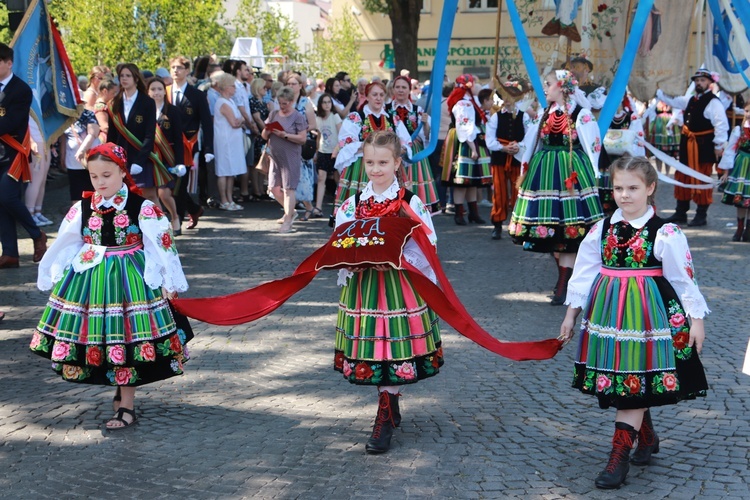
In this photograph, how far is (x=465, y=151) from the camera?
1355cm

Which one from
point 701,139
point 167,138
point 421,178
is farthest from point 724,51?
point 167,138

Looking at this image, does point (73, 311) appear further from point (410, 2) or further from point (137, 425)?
point (410, 2)

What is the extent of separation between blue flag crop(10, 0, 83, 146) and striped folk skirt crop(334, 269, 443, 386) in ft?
19.6

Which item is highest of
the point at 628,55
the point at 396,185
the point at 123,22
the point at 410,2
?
the point at 410,2

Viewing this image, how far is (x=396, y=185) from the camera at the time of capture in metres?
5.57

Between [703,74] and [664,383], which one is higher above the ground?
[703,74]

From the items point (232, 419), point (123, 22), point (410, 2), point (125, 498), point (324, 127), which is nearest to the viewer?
point (125, 498)

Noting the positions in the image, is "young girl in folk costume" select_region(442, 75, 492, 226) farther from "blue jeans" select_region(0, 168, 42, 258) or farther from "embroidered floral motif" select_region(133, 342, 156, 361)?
"embroidered floral motif" select_region(133, 342, 156, 361)

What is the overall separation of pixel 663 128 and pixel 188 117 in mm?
10331

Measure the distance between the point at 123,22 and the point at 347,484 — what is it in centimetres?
1294

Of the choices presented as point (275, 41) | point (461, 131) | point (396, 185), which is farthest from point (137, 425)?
point (275, 41)

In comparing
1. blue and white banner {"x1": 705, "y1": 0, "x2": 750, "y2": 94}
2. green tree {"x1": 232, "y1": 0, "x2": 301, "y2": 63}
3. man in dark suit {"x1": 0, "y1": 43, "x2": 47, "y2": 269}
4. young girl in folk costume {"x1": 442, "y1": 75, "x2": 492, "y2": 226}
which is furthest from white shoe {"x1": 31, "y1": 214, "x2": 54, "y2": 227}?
green tree {"x1": 232, "y1": 0, "x2": 301, "y2": 63}

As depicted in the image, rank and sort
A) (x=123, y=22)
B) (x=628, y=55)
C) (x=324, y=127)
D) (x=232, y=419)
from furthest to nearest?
(x=123, y=22) < (x=324, y=127) < (x=628, y=55) < (x=232, y=419)

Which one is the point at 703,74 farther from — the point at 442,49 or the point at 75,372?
the point at 75,372
